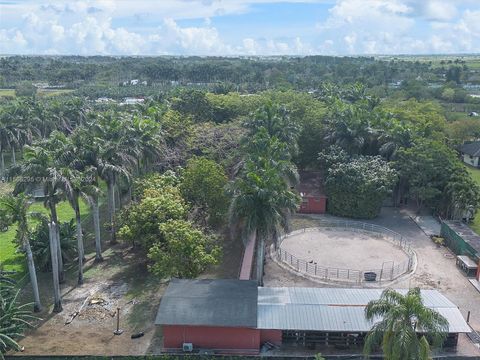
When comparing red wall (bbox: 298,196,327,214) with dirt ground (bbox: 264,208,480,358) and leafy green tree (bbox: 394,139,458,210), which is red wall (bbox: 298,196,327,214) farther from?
dirt ground (bbox: 264,208,480,358)

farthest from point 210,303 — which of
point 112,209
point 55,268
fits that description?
point 112,209

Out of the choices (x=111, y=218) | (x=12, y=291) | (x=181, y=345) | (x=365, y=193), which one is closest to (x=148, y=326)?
(x=181, y=345)

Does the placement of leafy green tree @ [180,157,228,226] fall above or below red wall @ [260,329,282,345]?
above

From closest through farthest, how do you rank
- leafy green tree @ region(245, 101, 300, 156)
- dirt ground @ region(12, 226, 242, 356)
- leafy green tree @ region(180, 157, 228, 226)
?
1. dirt ground @ region(12, 226, 242, 356)
2. leafy green tree @ region(180, 157, 228, 226)
3. leafy green tree @ region(245, 101, 300, 156)

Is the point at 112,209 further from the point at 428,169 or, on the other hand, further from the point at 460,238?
the point at 428,169

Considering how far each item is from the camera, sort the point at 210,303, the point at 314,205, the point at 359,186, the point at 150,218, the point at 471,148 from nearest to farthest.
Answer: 1. the point at 210,303
2. the point at 150,218
3. the point at 359,186
4. the point at 314,205
5. the point at 471,148

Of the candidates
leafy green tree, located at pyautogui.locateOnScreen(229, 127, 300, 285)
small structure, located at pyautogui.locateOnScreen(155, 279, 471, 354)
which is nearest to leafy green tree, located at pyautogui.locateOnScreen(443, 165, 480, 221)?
small structure, located at pyautogui.locateOnScreen(155, 279, 471, 354)
